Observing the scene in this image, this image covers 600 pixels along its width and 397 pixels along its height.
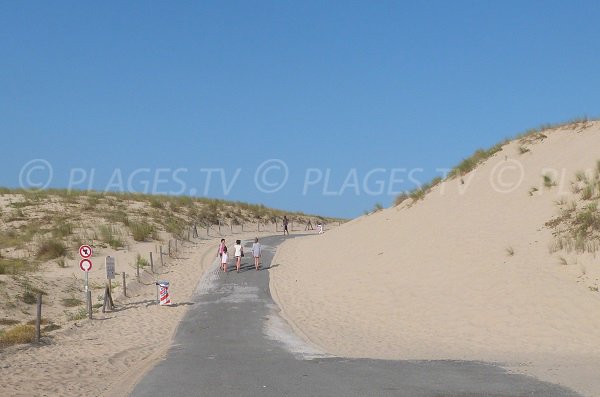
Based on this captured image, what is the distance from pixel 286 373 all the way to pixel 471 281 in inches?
490

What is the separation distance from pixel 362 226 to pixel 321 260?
7.45 m

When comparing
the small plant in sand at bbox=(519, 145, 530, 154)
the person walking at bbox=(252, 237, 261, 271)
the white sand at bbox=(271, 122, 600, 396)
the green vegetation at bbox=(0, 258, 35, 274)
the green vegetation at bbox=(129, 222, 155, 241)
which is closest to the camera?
the white sand at bbox=(271, 122, 600, 396)

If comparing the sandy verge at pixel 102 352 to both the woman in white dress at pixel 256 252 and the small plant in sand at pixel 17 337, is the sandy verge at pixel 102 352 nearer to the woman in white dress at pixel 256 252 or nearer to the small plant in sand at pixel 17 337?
the small plant in sand at pixel 17 337

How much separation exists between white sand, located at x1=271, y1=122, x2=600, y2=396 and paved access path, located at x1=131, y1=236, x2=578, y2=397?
3.30 ft

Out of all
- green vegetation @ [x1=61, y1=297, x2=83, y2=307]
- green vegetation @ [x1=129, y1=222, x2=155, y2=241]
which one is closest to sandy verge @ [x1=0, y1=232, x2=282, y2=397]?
green vegetation @ [x1=61, y1=297, x2=83, y2=307]

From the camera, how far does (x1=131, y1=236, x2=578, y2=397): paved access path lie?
11164mm

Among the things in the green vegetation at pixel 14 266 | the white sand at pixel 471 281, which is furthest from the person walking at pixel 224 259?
the green vegetation at pixel 14 266

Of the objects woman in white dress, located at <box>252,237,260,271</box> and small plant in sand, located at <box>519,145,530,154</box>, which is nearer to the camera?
woman in white dress, located at <box>252,237,260,271</box>

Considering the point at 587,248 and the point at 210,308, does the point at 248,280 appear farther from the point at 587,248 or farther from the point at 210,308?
the point at 587,248

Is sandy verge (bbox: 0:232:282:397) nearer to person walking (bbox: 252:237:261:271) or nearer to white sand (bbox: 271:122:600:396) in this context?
white sand (bbox: 271:122:600:396)

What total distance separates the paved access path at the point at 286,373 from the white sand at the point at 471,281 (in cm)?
101

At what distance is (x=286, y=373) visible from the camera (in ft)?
42.3

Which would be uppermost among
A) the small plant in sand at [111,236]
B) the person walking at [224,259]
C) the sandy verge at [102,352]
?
the small plant in sand at [111,236]

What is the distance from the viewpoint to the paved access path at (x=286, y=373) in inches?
440
